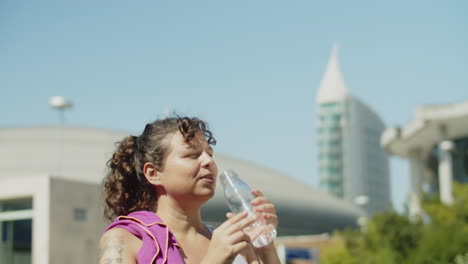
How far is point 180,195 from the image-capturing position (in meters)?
3.12

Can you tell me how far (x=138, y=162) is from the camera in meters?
3.28

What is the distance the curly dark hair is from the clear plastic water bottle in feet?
0.80

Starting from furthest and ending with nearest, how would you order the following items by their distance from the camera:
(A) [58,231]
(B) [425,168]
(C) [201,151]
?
(B) [425,168] → (A) [58,231] → (C) [201,151]

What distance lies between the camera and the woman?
291 cm

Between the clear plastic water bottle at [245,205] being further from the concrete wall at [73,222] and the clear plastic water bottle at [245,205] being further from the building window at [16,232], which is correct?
the building window at [16,232]

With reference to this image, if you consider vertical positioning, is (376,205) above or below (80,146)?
below

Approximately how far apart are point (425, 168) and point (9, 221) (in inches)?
1419

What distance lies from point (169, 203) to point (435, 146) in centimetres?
4861

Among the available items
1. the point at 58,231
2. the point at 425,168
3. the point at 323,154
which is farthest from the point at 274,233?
the point at 323,154

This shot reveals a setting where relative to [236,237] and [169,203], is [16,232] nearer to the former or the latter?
[169,203]

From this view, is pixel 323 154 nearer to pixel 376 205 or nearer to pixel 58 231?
pixel 376 205

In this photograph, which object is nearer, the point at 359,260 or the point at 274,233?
the point at 274,233

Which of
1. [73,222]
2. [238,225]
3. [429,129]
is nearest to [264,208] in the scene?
[238,225]

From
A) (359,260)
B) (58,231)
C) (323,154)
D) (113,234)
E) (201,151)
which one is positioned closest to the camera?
(113,234)
